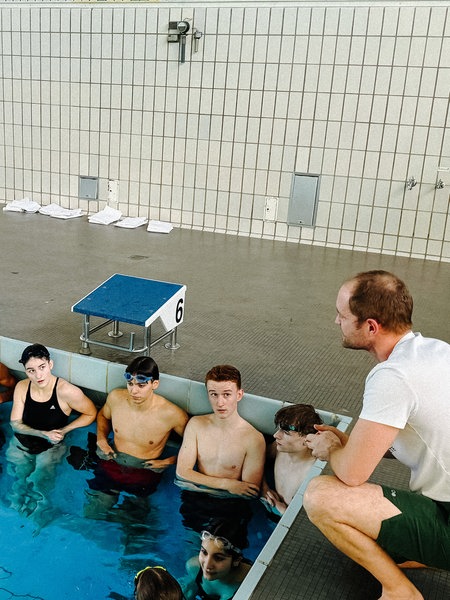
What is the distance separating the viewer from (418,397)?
170 centimetres

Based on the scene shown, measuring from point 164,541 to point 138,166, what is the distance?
20.9 feet

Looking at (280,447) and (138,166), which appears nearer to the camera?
(280,447)

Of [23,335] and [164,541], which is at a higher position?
[23,335]

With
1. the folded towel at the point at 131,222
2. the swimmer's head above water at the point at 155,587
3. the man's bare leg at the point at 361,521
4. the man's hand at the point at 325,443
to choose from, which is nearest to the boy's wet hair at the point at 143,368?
the swimmer's head above water at the point at 155,587

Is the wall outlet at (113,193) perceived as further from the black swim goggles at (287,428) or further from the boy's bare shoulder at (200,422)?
the black swim goggles at (287,428)

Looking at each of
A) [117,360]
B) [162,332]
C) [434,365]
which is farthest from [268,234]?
[434,365]

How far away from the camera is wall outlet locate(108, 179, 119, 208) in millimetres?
8547

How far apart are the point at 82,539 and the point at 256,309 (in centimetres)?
257

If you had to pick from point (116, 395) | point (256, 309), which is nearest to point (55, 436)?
point (116, 395)

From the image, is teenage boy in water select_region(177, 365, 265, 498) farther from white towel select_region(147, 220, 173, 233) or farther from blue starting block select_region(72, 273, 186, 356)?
white towel select_region(147, 220, 173, 233)

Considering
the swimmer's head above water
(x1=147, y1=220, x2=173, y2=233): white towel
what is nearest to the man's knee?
the swimmer's head above water

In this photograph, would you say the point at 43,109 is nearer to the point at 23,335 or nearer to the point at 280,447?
the point at 23,335

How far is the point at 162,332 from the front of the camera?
4371 millimetres

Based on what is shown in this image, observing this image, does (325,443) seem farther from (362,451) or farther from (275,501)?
(275,501)
